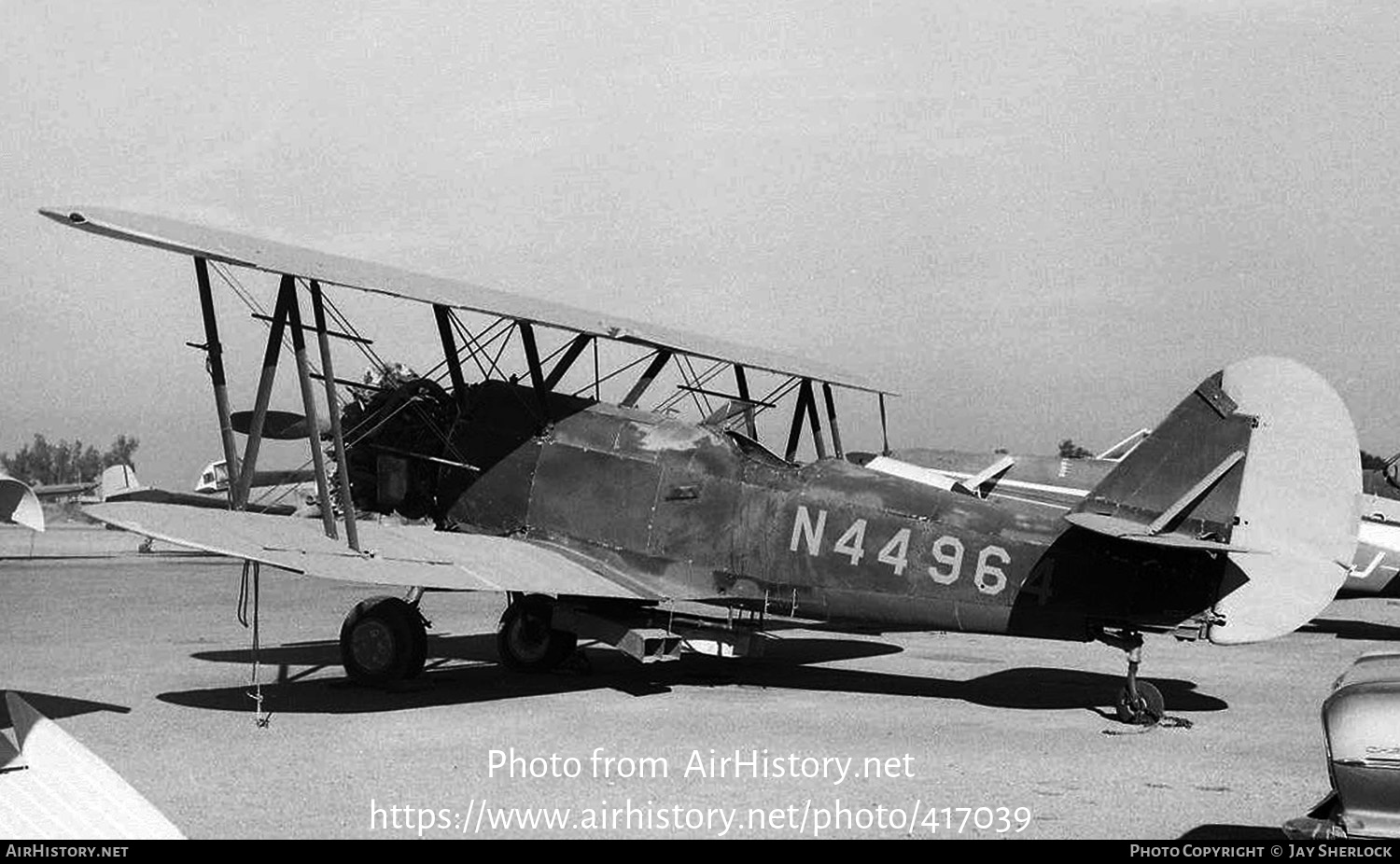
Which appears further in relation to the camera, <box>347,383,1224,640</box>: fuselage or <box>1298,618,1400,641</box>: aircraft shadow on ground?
<box>1298,618,1400,641</box>: aircraft shadow on ground

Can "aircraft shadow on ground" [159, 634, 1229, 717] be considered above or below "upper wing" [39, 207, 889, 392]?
below

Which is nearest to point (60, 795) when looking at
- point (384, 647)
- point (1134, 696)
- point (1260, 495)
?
point (384, 647)

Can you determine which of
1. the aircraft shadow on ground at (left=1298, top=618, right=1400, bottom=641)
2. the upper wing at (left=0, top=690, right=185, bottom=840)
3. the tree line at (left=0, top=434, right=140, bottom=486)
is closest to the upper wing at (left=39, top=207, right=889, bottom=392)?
the upper wing at (left=0, top=690, right=185, bottom=840)

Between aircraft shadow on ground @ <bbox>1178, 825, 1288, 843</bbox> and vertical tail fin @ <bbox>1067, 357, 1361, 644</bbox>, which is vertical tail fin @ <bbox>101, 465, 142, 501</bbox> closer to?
vertical tail fin @ <bbox>1067, 357, 1361, 644</bbox>

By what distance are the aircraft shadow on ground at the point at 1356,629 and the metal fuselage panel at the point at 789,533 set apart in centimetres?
920

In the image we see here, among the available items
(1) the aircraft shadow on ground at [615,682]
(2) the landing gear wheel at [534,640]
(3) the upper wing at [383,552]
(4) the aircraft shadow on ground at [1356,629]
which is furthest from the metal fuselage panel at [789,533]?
(4) the aircraft shadow on ground at [1356,629]

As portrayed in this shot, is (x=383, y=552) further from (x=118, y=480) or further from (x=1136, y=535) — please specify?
(x=118, y=480)

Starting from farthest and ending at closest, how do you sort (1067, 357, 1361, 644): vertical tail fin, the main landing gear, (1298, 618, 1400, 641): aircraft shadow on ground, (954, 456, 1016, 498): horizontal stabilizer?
(954, 456, 1016, 498): horizontal stabilizer → (1298, 618, 1400, 641): aircraft shadow on ground → the main landing gear → (1067, 357, 1361, 644): vertical tail fin

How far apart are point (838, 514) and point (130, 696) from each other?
5.69 m

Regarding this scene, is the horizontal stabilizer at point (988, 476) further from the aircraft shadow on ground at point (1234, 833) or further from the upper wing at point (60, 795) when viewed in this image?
the upper wing at point (60, 795)

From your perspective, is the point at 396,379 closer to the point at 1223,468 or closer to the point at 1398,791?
the point at 1223,468

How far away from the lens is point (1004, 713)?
10.8 m

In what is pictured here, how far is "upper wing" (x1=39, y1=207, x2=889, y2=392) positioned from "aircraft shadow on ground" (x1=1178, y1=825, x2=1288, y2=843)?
6917 mm

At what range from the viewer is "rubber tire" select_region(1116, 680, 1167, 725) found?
33.7ft
